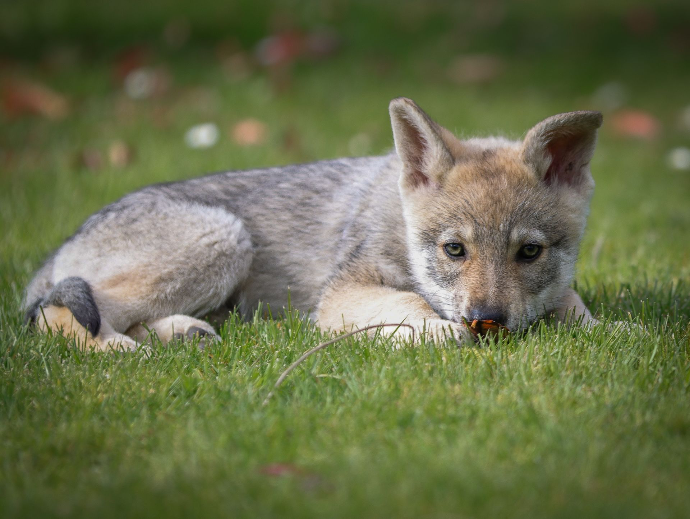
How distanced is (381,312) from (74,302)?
1571 mm

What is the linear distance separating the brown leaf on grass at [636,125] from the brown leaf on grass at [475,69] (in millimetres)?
2074

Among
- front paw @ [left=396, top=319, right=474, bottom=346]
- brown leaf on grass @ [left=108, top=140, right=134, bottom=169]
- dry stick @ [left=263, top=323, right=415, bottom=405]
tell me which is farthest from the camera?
brown leaf on grass @ [left=108, top=140, right=134, bottom=169]

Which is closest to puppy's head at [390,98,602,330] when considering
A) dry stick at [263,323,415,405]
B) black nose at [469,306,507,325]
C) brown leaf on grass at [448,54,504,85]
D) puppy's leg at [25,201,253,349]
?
black nose at [469,306,507,325]

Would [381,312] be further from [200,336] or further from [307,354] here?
[200,336]

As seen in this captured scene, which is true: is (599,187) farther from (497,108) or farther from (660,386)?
(660,386)

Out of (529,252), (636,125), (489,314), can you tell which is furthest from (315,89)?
(489,314)

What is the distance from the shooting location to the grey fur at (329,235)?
153 inches

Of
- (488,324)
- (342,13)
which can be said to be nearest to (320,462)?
(488,324)

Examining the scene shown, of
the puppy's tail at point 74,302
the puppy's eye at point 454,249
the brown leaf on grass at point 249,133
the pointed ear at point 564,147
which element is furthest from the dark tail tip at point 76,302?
the brown leaf on grass at point 249,133

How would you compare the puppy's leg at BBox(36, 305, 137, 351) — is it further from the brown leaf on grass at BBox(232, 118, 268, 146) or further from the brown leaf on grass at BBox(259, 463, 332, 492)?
the brown leaf on grass at BBox(232, 118, 268, 146)

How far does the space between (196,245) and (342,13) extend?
371 inches

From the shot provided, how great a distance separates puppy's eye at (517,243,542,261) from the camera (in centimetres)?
381

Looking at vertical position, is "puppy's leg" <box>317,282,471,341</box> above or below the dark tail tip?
below

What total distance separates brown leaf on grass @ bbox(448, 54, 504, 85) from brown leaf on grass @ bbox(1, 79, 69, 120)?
18.1ft
